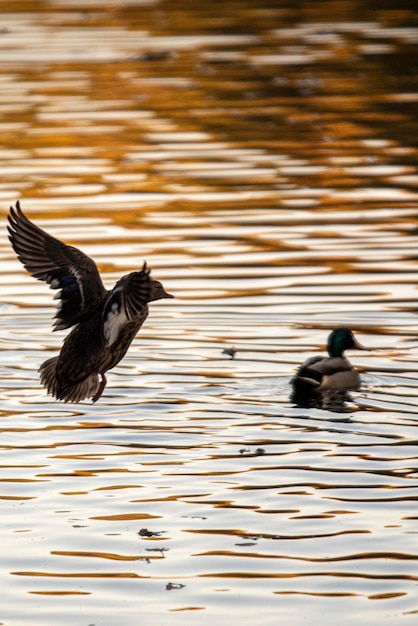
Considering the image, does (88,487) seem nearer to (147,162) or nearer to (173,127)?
(147,162)

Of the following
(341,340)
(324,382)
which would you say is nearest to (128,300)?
(324,382)

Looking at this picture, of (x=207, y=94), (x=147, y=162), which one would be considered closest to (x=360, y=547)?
(x=147, y=162)

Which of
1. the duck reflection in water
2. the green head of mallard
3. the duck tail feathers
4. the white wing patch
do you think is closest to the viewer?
the white wing patch

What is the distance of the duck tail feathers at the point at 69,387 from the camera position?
1061 cm

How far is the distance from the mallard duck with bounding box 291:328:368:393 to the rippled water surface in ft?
0.57

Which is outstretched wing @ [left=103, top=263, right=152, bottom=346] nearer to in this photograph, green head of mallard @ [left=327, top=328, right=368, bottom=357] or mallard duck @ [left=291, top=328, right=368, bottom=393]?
mallard duck @ [left=291, top=328, right=368, bottom=393]

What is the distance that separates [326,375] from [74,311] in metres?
2.40

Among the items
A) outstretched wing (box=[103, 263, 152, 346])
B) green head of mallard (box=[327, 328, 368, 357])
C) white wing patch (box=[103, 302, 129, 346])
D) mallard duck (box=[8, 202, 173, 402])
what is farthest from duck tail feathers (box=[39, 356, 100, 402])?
green head of mallard (box=[327, 328, 368, 357])

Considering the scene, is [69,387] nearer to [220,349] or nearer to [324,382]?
[324,382]

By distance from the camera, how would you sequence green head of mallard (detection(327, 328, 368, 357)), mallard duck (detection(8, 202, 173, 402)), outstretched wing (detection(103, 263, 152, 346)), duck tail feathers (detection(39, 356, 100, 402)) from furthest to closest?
green head of mallard (detection(327, 328, 368, 357)) → duck tail feathers (detection(39, 356, 100, 402)) → mallard duck (detection(8, 202, 173, 402)) → outstretched wing (detection(103, 263, 152, 346))

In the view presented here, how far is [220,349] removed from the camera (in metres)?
13.4

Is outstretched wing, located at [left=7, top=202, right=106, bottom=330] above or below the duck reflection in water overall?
above

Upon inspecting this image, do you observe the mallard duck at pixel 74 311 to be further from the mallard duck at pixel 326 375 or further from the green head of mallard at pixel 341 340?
the green head of mallard at pixel 341 340

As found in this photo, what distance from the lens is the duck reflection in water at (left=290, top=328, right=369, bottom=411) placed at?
12.1m
